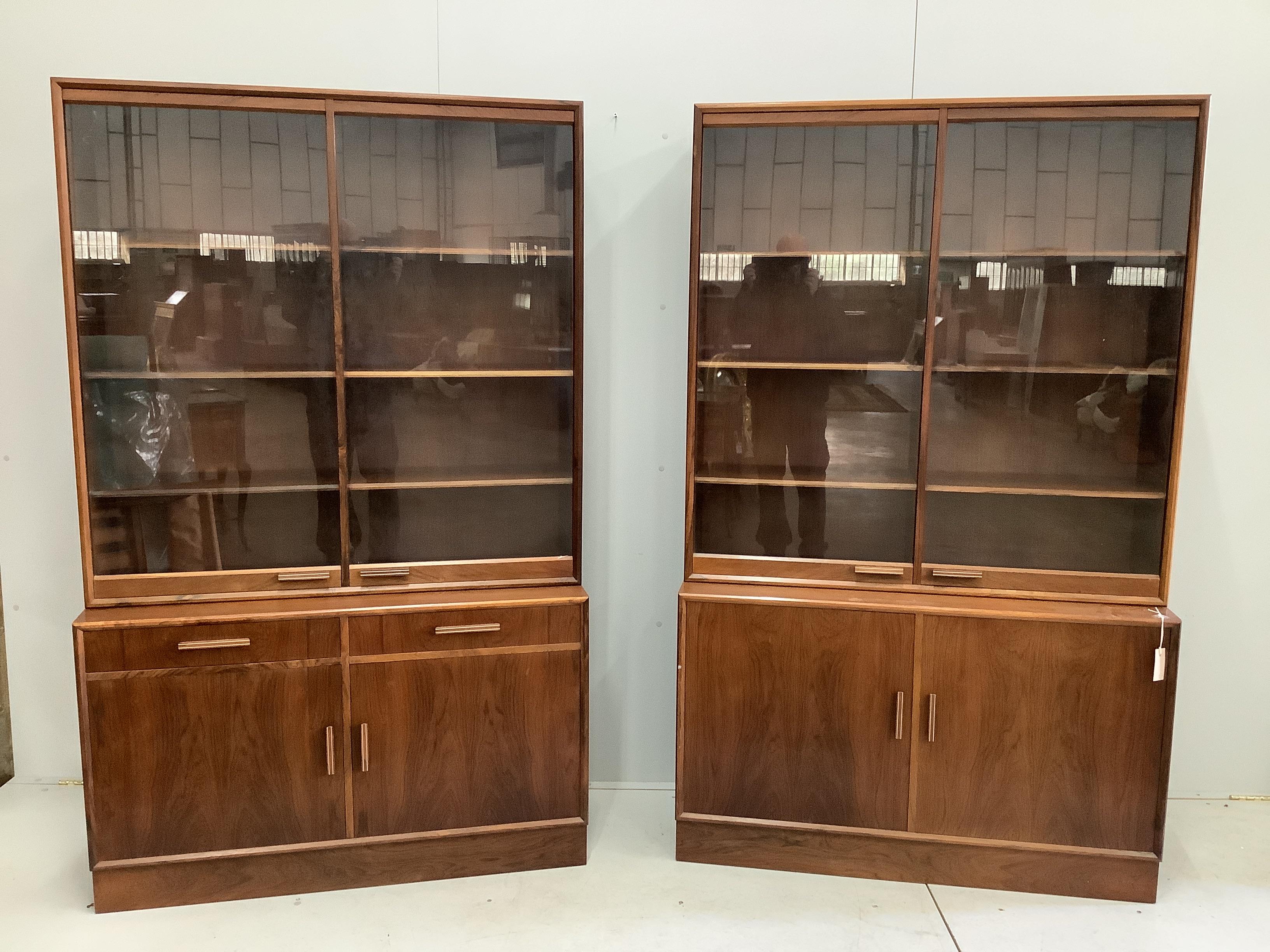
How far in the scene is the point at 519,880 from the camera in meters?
2.68

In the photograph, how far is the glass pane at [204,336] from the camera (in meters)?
2.44

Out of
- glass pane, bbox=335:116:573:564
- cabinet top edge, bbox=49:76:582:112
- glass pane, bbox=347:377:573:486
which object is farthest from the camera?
glass pane, bbox=347:377:573:486

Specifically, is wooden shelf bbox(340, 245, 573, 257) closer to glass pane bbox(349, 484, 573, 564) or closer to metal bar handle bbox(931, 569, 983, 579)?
glass pane bbox(349, 484, 573, 564)

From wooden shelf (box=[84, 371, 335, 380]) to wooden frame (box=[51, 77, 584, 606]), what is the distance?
3cm

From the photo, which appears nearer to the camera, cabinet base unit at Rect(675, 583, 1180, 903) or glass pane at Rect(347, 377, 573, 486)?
cabinet base unit at Rect(675, 583, 1180, 903)

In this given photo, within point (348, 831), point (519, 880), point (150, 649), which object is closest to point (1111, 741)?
point (519, 880)

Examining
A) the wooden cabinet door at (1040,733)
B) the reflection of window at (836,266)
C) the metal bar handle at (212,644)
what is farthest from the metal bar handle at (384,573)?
the wooden cabinet door at (1040,733)

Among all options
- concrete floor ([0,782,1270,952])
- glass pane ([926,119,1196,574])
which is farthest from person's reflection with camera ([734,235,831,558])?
concrete floor ([0,782,1270,952])

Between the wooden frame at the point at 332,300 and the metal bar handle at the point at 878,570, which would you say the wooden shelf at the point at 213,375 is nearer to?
the wooden frame at the point at 332,300

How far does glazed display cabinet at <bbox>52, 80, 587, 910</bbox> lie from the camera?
8.09 feet

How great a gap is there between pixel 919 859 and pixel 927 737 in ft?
1.28

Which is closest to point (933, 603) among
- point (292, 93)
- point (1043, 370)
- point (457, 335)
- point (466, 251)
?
point (1043, 370)

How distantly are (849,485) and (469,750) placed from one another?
1.42 meters

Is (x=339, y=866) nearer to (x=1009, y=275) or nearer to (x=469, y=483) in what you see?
(x=469, y=483)
